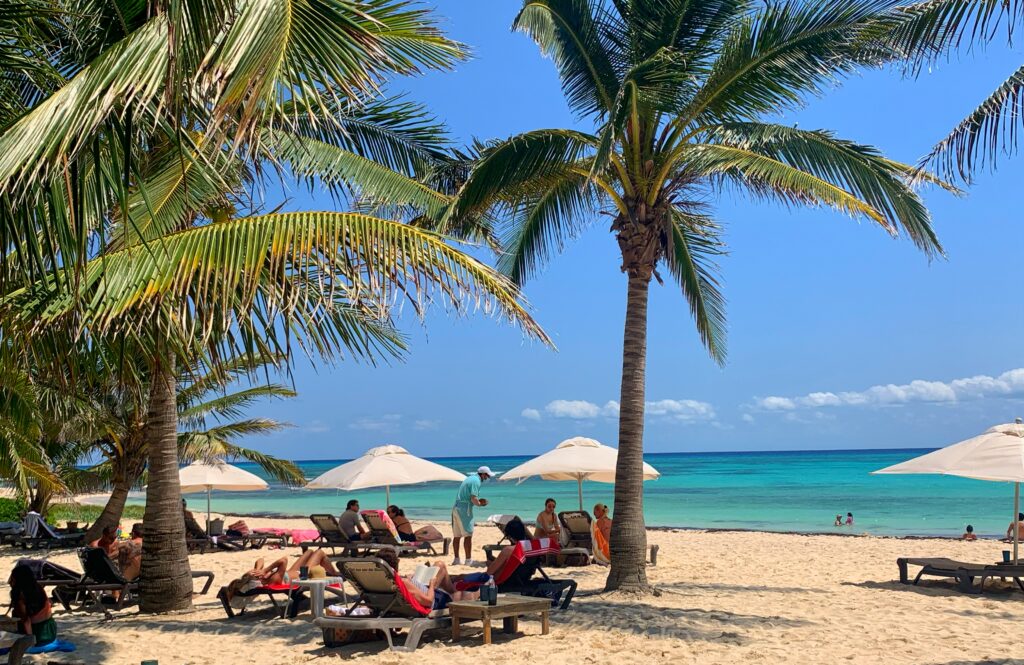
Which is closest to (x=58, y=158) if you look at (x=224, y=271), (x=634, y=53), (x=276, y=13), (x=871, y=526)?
(x=276, y=13)

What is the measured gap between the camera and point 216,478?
18172mm

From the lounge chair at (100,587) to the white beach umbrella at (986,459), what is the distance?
25.7ft

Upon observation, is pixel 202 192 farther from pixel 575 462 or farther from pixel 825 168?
pixel 575 462

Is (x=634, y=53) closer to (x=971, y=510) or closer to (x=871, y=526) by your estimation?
(x=871, y=526)

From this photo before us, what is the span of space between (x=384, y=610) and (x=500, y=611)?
93cm

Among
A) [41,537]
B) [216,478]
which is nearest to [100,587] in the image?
[216,478]

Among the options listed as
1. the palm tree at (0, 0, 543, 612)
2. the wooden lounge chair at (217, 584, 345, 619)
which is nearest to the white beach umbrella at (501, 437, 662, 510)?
the wooden lounge chair at (217, 584, 345, 619)

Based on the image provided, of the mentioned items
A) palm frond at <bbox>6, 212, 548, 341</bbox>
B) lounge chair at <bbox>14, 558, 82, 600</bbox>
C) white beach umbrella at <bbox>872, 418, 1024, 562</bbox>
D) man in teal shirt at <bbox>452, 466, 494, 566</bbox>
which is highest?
palm frond at <bbox>6, 212, 548, 341</bbox>

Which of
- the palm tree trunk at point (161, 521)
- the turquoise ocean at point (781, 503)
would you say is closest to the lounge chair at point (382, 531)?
the palm tree trunk at point (161, 521)

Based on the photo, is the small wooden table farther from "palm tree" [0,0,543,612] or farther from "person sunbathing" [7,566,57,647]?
"person sunbathing" [7,566,57,647]

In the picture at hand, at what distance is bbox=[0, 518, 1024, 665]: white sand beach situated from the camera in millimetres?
7055

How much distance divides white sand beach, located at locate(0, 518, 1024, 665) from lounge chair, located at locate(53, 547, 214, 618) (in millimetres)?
200

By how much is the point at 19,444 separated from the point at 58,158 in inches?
414

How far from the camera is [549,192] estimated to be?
1095 cm
